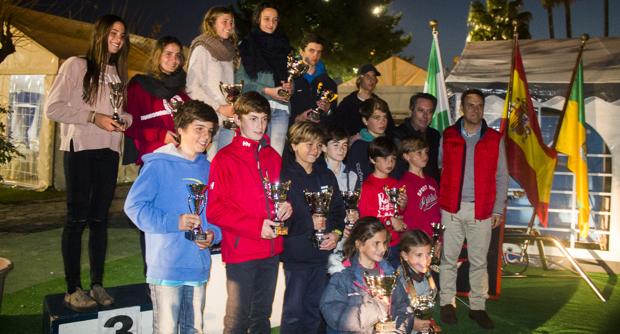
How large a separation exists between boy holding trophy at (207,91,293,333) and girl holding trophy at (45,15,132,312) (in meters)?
0.87

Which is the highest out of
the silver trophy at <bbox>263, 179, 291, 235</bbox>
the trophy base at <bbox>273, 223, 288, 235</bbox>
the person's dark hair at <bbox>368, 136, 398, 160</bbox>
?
the person's dark hair at <bbox>368, 136, 398, 160</bbox>

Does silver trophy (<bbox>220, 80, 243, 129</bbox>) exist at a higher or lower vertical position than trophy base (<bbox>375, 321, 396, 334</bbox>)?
higher

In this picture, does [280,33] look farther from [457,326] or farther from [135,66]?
[135,66]

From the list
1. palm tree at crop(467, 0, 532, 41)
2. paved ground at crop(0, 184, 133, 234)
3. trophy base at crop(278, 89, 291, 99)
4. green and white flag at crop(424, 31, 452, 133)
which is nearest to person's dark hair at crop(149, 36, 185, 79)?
trophy base at crop(278, 89, 291, 99)

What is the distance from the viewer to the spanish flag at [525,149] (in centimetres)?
675

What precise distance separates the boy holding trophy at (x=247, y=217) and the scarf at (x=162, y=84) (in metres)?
0.75

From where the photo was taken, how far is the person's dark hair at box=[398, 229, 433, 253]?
4109mm

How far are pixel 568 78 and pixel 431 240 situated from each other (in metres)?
4.91

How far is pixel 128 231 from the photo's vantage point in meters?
9.35

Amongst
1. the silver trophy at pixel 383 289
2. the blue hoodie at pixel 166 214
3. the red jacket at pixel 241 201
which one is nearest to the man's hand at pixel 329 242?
the red jacket at pixel 241 201

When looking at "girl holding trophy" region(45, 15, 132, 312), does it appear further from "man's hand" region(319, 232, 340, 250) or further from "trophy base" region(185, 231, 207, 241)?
"man's hand" region(319, 232, 340, 250)

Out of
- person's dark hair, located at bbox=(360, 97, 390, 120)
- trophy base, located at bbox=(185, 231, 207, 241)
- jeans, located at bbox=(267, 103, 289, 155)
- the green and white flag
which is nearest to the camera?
trophy base, located at bbox=(185, 231, 207, 241)

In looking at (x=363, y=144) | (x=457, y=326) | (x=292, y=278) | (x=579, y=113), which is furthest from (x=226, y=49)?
(x=579, y=113)

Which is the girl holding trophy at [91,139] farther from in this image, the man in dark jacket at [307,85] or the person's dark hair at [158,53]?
the man in dark jacket at [307,85]
